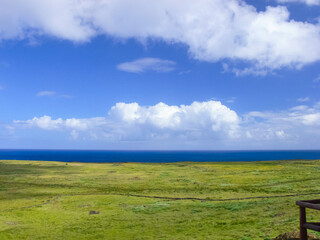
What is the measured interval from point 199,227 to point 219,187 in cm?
3058

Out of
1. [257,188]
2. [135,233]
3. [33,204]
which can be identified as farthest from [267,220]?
[33,204]

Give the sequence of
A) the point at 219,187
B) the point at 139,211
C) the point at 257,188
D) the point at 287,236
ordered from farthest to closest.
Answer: the point at 219,187 < the point at 257,188 < the point at 139,211 < the point at 287,236

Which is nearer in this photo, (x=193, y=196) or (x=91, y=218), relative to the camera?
(x=91, y=218)

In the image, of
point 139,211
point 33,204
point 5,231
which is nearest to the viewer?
point 5,231

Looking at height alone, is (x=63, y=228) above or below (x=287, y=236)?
below

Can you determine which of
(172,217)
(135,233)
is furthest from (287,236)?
(172,217)

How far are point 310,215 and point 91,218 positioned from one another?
25.6 meters

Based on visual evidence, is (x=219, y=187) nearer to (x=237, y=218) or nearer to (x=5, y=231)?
(x=237, y=218)

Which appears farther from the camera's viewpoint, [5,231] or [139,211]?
[139,211]

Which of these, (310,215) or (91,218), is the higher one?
(310,215)

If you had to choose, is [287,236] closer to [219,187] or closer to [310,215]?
[310,215]

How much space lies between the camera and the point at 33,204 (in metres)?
46.2

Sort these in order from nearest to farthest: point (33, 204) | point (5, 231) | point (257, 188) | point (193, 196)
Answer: point (5, 231), point (33, 204), point (193, 196), point (257, 188)

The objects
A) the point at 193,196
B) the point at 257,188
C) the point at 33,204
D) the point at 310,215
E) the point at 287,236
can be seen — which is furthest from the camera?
the point at 257,188
